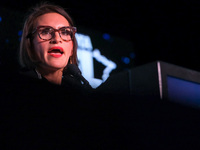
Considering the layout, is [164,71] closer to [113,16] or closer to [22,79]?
[22,79]

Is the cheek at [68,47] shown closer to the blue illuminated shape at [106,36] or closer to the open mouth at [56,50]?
the open mouth at [56,50]

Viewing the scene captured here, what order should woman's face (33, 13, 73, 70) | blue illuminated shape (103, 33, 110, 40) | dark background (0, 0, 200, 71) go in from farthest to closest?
blue illuminated shape (103, 33, 110, 40)
dark background (0, 0, 200, 71)
woman's face (33, 13, 73, 70)

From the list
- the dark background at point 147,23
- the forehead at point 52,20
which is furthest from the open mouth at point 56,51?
the dark background at point 147,23

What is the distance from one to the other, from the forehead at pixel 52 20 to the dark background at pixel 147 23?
48.0 inches

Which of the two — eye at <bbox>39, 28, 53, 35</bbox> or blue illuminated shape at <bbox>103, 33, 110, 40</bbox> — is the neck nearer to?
eye at <bbox>39, 28, 53, 35</bbox>

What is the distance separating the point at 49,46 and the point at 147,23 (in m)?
1.82

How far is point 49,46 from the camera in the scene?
1036 millimetres

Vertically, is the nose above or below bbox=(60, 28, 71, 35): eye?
below

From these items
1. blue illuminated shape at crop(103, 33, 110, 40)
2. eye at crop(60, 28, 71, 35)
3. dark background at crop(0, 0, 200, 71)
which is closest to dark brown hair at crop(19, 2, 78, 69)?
eye at crop(60, 28, 71, 35)

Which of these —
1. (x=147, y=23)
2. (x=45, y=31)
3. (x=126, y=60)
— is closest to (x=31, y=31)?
(x=45, y=31)

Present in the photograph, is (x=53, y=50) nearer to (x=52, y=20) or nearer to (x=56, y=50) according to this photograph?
(x=56, y=50)

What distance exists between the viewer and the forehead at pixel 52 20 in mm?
1096

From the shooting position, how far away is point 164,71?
0.96m

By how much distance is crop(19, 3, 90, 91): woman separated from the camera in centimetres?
103
